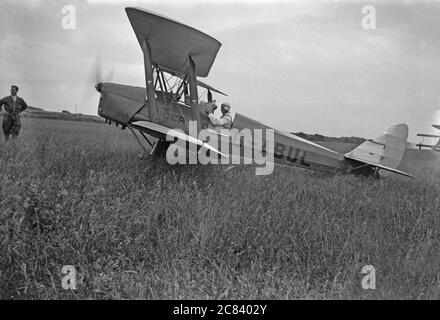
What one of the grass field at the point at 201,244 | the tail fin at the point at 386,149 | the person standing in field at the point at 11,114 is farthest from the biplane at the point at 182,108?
the person standing in field at the point at 11,114

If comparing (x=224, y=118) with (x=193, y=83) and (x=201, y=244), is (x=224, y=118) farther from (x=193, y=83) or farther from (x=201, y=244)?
(x=201, y=244)

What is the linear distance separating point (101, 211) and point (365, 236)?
8.07ft

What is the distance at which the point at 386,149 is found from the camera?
8.09 meters

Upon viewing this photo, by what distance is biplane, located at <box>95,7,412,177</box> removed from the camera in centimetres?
541

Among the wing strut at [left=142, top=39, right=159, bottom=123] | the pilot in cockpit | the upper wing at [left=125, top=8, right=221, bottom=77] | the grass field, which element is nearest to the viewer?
the grass field

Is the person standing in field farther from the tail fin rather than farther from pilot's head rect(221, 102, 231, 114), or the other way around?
the tail fin

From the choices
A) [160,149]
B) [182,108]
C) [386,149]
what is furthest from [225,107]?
[386,149]

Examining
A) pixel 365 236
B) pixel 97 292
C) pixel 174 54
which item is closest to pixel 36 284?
pixel 97 292

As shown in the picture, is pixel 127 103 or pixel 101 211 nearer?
pixel 101 211

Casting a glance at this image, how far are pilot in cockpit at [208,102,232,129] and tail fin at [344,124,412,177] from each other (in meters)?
3.21

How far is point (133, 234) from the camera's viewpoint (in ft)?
9.92

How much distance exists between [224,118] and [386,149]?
4.11m

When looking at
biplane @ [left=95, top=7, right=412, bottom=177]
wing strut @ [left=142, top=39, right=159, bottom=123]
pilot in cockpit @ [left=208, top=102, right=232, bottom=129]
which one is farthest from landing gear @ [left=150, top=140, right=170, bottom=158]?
pilot in cockpit @ [left=208, top=102, right=232, bottom=129]
